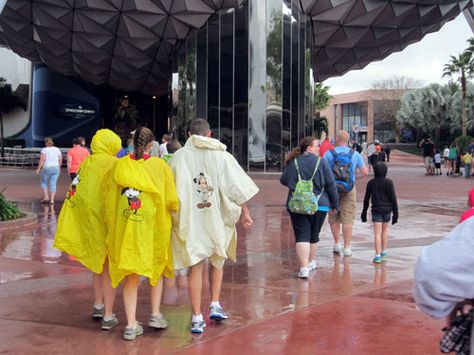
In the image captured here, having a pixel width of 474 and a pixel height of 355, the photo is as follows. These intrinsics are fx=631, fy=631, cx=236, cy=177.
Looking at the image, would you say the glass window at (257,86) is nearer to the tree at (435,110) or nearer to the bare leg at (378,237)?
the bare leg at (378,237)

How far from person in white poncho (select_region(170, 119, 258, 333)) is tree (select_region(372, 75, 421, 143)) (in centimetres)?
7848

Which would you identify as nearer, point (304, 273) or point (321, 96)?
point (304, 273)

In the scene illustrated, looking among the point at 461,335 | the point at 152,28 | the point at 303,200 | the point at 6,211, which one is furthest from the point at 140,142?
the point at 152,28

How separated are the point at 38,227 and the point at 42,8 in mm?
19296

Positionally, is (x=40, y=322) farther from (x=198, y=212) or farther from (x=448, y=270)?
(x=448, y=270)

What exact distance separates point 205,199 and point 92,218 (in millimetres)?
1002

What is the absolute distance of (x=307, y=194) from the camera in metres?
7.51

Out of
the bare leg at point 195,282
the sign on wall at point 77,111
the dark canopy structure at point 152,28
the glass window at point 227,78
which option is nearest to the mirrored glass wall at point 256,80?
the glass window at point 227,78

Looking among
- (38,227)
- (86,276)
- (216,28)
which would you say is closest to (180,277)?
(86,276)

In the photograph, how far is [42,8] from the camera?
92.6 ft

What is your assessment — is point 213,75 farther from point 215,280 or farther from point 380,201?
point 215,280

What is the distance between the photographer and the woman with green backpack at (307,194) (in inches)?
296

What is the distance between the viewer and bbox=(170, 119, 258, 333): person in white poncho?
17.8ft

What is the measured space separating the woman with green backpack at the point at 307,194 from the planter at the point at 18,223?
5.74 m
